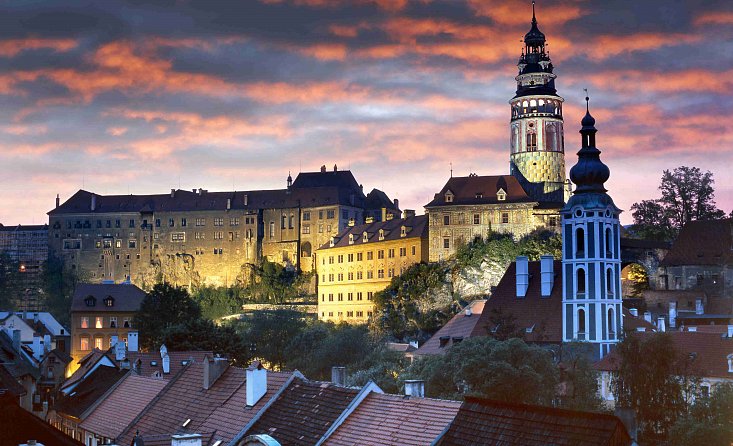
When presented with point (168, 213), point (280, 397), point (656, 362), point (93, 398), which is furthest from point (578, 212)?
point (168, 213)

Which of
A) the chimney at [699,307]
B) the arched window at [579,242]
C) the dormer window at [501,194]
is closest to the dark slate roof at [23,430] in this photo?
the arched window at [579,242]

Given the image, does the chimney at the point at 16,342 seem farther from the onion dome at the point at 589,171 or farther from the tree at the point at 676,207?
the tree at the point at 676,207

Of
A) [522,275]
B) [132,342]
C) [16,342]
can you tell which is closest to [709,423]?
[522,275]

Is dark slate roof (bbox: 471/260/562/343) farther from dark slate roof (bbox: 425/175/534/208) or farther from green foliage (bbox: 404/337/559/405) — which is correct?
dark slate roof (bbox: 425/175/534/208)

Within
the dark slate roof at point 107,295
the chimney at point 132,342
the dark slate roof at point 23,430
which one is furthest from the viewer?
the dark slate roof at point 107,295

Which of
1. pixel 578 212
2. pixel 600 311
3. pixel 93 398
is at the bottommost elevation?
pixel 93 398

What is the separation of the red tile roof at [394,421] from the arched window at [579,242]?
4430 cm

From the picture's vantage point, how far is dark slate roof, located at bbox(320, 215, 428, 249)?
114875mm

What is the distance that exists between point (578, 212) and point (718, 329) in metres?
11.5

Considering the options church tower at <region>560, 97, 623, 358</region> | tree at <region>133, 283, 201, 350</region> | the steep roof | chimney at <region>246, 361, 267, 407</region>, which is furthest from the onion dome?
chimney at <region>246, 361, 267, 407</region>

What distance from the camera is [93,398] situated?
43.8m

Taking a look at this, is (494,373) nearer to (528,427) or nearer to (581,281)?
(528,427)

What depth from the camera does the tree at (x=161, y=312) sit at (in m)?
80.4

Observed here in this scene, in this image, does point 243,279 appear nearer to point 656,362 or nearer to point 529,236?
point 529,236
